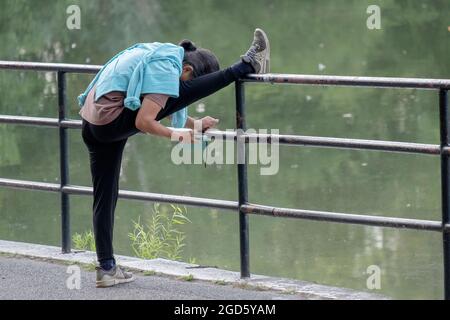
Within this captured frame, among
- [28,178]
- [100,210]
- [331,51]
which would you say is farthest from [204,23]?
[100,210]

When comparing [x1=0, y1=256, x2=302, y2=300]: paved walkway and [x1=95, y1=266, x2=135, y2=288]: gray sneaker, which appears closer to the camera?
[x1=0, y1=256, x2=302, y2=300]: paved walkway

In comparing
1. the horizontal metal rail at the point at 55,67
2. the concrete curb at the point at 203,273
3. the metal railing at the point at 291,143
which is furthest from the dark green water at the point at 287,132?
the horizontal metal rail at the point at 55,67

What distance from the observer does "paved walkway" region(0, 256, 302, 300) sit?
561 cm

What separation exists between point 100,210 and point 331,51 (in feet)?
40.7

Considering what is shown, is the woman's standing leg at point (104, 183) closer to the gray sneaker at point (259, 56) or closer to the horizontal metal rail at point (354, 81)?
the horizontal metal rail at point (354, 81)

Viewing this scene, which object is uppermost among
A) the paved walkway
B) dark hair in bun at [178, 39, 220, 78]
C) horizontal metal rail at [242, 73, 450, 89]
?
dark hair in bun at [178, 39, 220, 78]

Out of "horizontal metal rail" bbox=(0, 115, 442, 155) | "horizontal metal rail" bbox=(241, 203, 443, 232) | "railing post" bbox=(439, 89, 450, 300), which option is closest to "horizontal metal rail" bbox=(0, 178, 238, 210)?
"horizontal metal rail" bbox=(241, 203, 443, 232)

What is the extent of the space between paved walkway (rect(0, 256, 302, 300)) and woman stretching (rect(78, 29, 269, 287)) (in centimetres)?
11

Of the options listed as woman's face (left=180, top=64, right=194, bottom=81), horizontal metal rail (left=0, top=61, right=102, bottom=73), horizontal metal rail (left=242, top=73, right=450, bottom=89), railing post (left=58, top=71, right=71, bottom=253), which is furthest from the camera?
railing post (left=58, top=71, right=71, bottom=253)

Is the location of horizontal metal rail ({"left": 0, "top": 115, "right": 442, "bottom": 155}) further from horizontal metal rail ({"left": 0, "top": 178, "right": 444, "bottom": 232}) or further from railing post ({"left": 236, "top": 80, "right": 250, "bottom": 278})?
horizontal metal rail ({"left": 0, "top": 178, "right": 444, "bottom": 232})

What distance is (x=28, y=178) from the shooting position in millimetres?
11984

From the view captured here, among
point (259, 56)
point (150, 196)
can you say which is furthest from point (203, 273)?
point (259, 56)

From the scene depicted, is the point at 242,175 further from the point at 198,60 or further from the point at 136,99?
the point at 136,99

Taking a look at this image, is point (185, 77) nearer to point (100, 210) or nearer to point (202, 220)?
point (100, 210)
